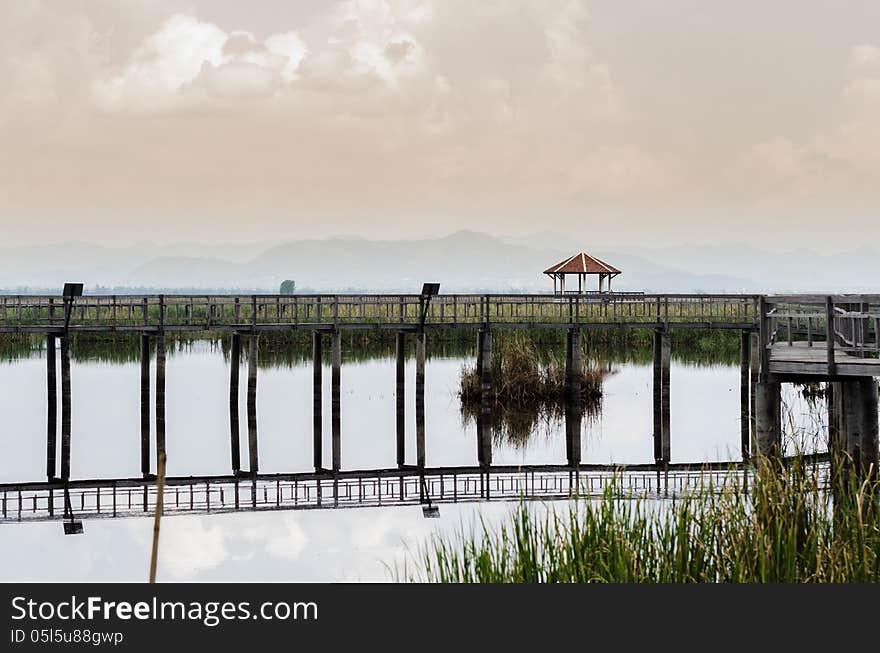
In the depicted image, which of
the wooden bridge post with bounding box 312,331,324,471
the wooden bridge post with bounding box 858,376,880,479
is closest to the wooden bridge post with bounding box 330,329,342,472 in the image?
the wooden bridge post with bounding box 312,331,324,471

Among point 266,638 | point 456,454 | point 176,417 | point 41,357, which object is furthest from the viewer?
point 41,357

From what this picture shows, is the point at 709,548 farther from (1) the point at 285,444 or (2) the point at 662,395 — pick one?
(2) the point at 662,395

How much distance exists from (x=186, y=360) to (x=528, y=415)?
2911 cm

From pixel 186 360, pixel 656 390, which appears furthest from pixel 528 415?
pixel 186 360

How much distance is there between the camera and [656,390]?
35312 mm

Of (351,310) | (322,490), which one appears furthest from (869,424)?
(351,310)

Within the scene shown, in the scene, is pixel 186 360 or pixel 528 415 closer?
pixel 528 415

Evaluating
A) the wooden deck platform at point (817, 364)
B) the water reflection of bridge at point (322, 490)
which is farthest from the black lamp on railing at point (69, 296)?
the wooden deck platform at point (817, 364)

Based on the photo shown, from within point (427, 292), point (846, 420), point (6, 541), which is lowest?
point (6, 541)

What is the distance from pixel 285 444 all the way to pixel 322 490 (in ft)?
26.4

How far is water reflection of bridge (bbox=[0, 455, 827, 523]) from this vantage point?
2161cm

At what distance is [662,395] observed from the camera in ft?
113

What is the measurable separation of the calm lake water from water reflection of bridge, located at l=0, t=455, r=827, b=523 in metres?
0.41

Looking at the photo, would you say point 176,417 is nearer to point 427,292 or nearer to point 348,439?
point 348,439
